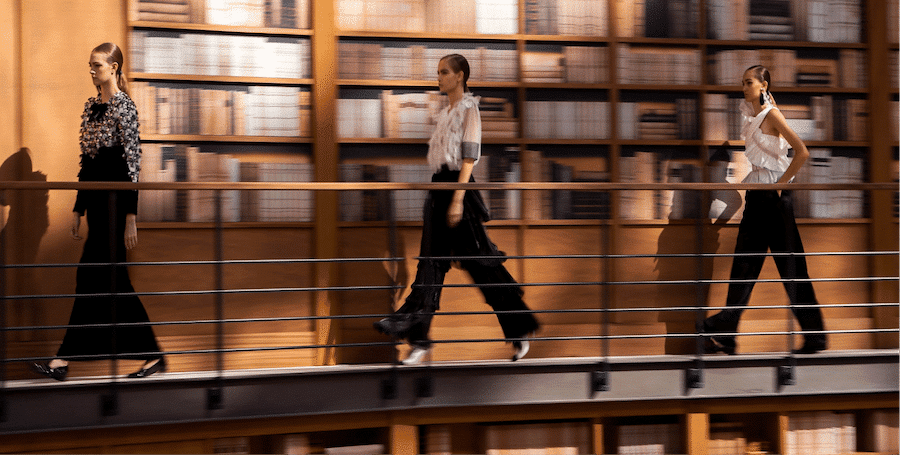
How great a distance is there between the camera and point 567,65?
4234 mm

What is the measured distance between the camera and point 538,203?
4195 mm

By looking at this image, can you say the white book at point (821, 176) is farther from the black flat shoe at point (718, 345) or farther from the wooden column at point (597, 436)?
the wooden column at point (597, 436)

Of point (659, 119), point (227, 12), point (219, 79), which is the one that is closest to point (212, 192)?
point (219, 79)

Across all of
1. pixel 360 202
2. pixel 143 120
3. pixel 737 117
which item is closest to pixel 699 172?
pixel 737 117

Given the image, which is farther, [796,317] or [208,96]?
[208,96]

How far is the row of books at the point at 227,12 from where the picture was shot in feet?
12.4

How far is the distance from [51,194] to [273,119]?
125cm

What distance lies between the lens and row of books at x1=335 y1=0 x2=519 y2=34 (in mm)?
4035

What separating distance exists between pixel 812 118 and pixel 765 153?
98 centimetres

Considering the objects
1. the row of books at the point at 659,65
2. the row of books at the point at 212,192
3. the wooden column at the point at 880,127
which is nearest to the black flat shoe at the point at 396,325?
the row of books at the point at 212,192

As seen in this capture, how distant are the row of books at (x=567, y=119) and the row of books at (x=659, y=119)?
0.40ft

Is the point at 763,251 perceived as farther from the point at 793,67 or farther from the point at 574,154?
the point at 793,67

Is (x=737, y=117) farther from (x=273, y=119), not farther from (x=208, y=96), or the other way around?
(x=208, y=96)

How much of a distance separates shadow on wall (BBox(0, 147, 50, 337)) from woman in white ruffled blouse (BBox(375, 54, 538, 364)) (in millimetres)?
1982
